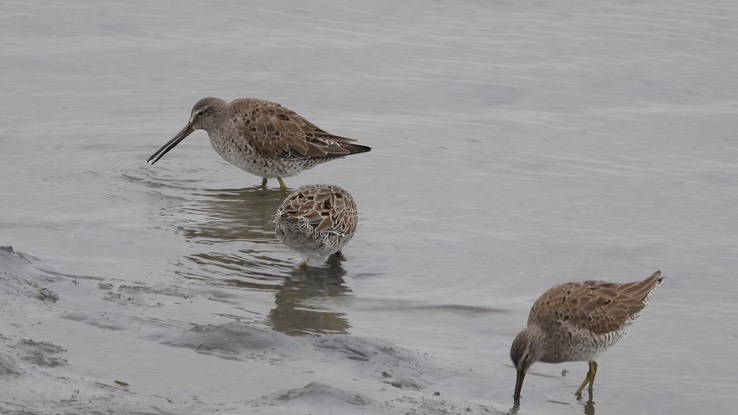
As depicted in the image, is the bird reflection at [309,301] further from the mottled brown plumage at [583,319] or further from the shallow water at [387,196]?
the mottled brown plumage at [583,319]

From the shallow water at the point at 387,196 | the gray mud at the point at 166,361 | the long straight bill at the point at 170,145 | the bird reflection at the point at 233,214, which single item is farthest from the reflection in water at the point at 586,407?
the long straight bill at the point at 170,145

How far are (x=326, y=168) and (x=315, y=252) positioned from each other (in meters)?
3.09

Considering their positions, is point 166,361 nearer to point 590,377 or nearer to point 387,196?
point 590,377

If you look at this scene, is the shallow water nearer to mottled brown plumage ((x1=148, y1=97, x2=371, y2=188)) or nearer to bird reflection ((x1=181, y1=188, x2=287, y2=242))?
bird reflection ((x1=181, y1=188, x2=287, y2=242))

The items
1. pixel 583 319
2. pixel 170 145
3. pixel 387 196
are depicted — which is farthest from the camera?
pixel 170 145

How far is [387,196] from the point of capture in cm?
998

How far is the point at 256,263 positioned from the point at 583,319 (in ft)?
8.37

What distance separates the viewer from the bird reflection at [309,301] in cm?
696

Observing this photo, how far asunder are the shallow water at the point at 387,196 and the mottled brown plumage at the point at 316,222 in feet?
0.70

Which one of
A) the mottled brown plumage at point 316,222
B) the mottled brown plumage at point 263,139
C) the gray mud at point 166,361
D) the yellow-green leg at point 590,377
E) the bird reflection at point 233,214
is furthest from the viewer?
the mottled brown plumage at point 263,139

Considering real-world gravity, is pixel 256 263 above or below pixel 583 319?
below

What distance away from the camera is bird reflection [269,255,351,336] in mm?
6965

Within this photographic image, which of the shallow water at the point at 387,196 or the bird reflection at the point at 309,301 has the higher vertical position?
the shallow water at the point at 387,196

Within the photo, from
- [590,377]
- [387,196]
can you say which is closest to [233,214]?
[387,196]
